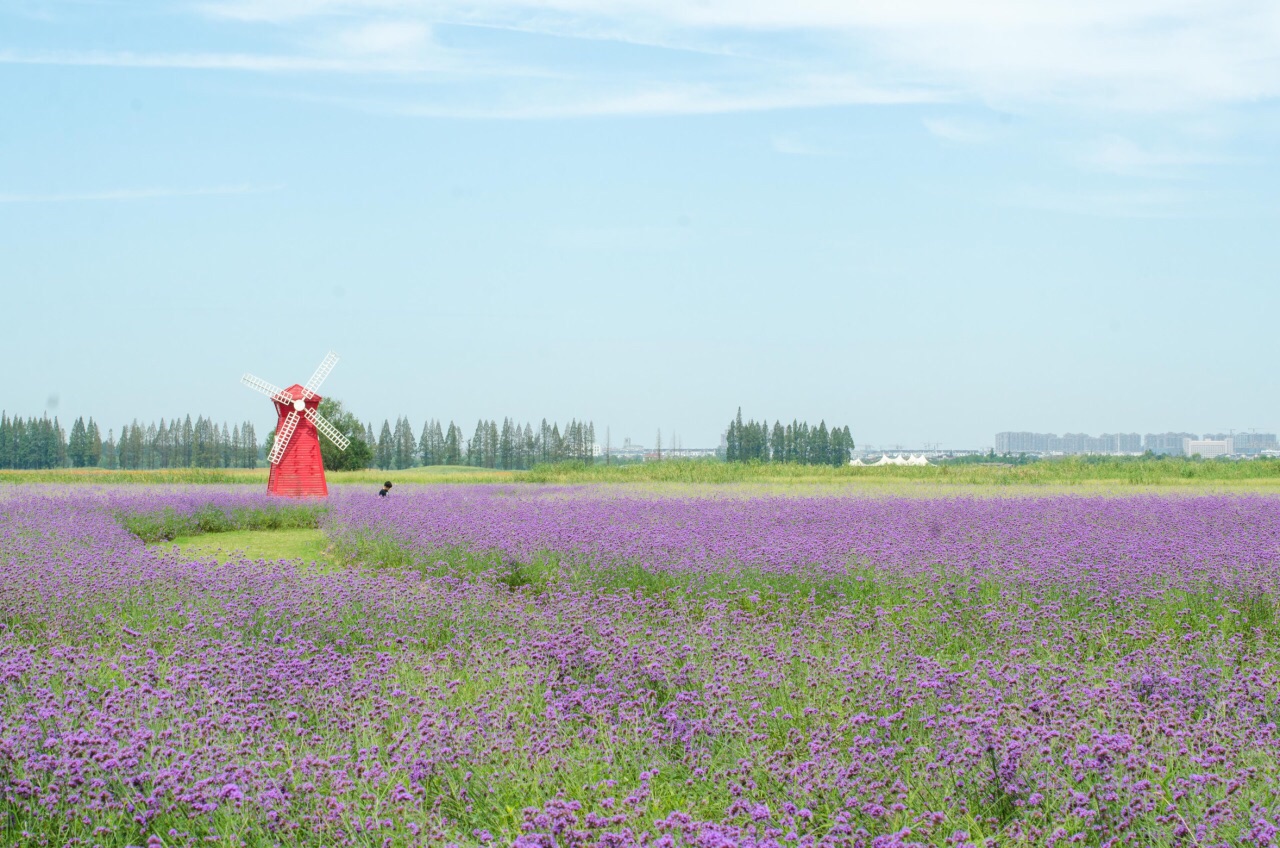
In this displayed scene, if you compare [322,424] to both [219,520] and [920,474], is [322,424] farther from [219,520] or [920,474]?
[920,474]

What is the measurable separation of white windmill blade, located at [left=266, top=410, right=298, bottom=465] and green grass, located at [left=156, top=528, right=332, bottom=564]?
6430 mm

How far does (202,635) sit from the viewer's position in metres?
7.26

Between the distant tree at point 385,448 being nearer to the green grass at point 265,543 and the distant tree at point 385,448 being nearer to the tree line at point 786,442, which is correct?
the tree line at point 786,442

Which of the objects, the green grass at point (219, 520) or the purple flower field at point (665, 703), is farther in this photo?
the green grass at point (219, 520)

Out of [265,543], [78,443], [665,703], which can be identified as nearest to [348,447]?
[78,443]

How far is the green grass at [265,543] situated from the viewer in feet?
52.0

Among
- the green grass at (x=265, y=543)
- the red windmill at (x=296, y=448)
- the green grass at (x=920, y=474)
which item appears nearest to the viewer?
the green grass at (x=265, y=543)

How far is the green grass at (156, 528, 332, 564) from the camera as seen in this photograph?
52.0ft

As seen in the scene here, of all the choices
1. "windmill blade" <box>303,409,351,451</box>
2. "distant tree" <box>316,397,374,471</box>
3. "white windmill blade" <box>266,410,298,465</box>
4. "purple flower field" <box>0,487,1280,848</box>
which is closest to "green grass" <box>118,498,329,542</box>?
"white windmill blade" <box>266,410,298,465</box>

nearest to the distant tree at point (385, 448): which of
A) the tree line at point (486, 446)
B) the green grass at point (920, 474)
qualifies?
the tree line at point (486, 446)

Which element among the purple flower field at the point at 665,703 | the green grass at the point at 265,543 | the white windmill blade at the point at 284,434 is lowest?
the green grass at the point at 265,543

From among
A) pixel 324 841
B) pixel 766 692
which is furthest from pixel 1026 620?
pixel 324 841

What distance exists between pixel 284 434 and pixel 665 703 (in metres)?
24.4

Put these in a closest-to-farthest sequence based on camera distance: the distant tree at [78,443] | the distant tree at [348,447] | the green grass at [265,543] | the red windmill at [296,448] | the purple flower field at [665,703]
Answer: the purple flower field at [665,703]
the green grass at [265,543]
the red windmill at [296,448]
the distant tree at [348,447]
the distant tree at [78,443]
